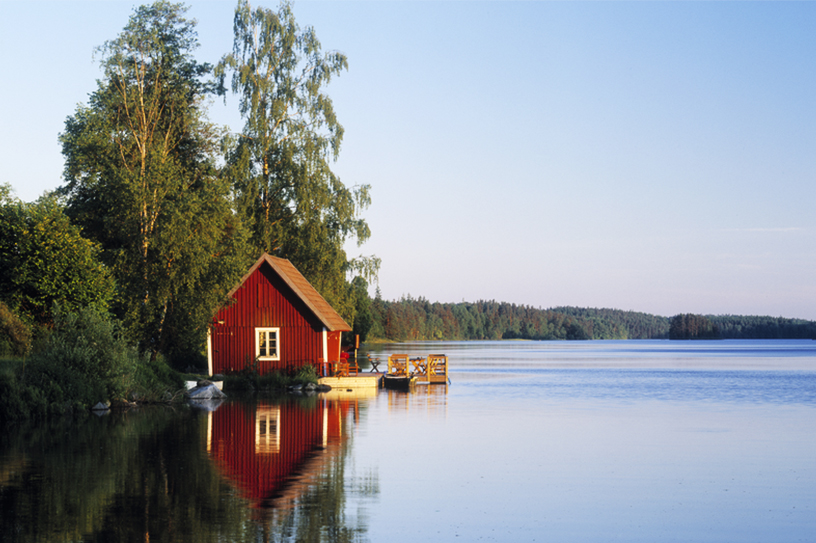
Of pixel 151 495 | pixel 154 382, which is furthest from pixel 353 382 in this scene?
pixel 151 495

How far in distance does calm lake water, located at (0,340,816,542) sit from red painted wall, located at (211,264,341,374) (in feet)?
32.8

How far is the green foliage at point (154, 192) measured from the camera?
32219 mm

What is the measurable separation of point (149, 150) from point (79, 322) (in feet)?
38.9

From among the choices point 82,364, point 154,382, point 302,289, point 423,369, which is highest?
point 302,289

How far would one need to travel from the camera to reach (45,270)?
28.8m

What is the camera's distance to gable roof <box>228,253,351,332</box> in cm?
3647

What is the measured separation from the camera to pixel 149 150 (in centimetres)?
3622

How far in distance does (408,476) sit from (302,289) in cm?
2447

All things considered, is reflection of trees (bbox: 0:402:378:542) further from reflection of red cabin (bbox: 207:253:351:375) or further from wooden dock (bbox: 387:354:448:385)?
wooden dock (bbox: 387:354:448:385)

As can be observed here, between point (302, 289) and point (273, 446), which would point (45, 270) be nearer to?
point (302, 289)

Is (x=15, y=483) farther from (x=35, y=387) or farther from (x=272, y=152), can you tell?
(x=272, y=152)

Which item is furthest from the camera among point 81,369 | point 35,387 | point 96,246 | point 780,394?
point 780,394

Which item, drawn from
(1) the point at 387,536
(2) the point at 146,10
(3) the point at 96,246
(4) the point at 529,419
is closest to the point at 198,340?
(3) the point at 96,246

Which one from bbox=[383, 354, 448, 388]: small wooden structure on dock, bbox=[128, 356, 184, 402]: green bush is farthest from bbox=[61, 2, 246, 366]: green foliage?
bbox=[383, 354, 448, 388]: small wooden structure on dock
